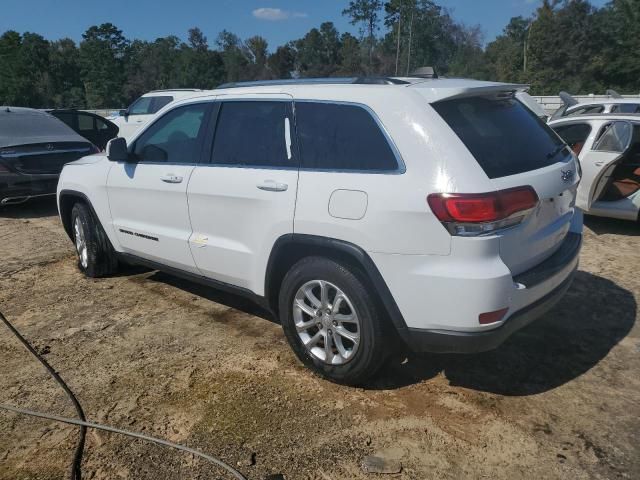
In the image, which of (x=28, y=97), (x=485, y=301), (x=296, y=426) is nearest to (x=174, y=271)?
(x=296, y=426)

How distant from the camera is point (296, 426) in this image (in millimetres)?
2939

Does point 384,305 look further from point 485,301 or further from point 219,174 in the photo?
point 219,174

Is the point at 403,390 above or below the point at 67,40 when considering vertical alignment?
below

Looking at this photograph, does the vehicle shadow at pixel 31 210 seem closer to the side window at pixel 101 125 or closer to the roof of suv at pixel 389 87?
the side window at pixel 101 125

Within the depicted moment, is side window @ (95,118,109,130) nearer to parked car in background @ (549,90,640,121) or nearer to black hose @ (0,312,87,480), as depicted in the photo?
black hose @ (0,312,87,480)

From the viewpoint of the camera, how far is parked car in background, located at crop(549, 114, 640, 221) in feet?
20.7

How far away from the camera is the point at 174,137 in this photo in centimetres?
420

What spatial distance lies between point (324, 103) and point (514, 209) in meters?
1.25

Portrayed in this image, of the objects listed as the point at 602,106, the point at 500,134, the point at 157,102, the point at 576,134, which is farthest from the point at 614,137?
the point at 157,102

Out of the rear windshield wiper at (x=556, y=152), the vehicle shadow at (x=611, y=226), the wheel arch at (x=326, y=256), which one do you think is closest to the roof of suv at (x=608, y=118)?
the vehicle shadow at (x=611, y=226)

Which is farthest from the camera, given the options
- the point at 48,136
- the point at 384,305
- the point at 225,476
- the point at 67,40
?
the point at 67,40

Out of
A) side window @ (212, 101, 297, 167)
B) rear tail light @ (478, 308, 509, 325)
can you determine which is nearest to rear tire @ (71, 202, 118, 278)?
side window @ (212, 101, 297, 167)

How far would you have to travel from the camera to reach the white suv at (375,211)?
270 cm

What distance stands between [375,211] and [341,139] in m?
0.54
